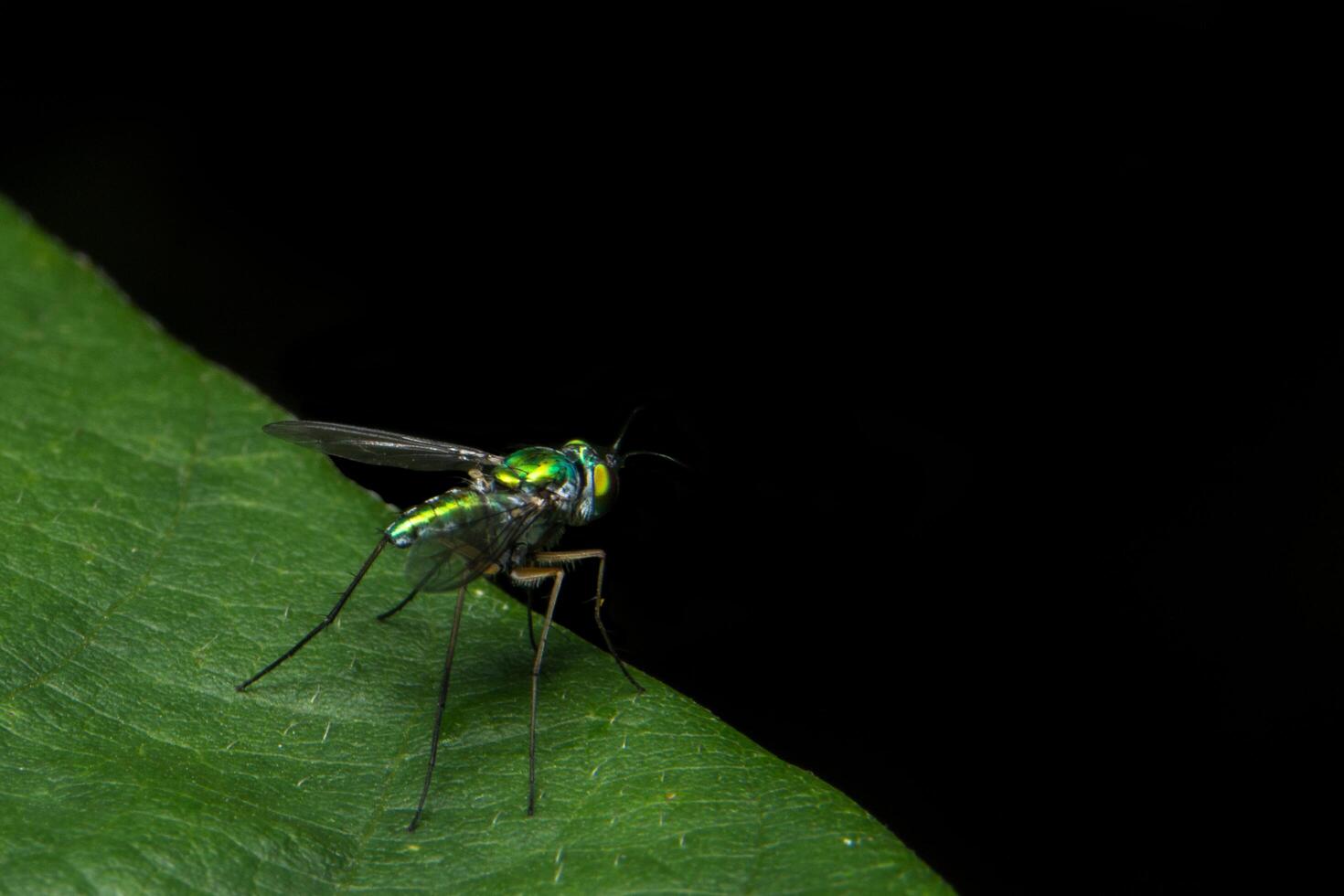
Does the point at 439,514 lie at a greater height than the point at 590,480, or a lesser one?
lesser

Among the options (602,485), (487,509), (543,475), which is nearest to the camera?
(487,509)

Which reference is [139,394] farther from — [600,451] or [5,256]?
[600,451]

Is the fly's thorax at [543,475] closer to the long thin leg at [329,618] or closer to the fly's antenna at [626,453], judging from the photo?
the fly's antenna at [626,453]

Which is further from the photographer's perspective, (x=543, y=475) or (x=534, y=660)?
(x=543, y=475)

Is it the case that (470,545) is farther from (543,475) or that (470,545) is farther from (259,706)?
(259,706)

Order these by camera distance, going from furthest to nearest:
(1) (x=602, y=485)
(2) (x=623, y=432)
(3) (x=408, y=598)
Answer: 1. (2) (x=623, y=432)
2. (1) (x=602, y=485)
3. (3) (x=408, y=598)

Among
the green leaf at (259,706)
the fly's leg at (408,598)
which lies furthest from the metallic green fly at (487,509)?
the green leaf at (259,706)

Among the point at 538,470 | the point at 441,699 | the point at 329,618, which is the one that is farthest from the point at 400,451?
the point at 441,699

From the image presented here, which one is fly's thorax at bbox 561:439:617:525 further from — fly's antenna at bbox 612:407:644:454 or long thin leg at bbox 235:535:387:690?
long thin leg at bbox 235:535:387:690
